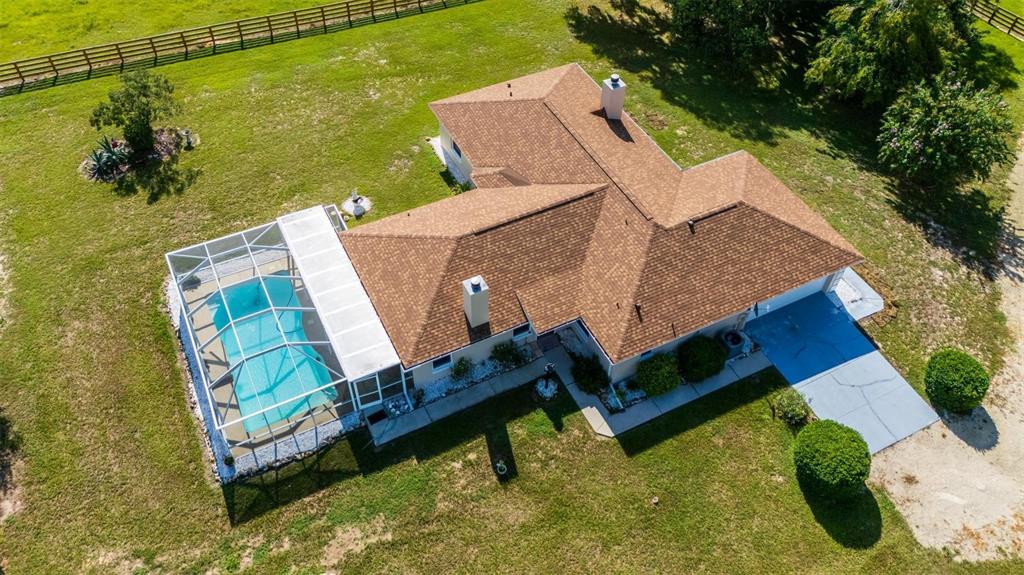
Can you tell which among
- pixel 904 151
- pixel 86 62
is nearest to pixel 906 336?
pixel 904 151

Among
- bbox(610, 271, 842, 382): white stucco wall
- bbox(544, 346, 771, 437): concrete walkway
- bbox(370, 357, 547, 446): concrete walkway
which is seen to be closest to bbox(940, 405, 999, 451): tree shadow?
bbox(610, 271, 842, 382): white stucco wall

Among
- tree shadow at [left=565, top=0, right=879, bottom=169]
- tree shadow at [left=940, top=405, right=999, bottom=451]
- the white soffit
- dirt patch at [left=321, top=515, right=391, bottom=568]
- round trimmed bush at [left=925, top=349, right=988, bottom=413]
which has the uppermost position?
tree shadow at [left=565, top=0, right=879, bottom=169]

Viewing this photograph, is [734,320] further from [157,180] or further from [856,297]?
[157,180]

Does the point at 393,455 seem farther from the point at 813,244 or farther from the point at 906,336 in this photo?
the point at 906,336

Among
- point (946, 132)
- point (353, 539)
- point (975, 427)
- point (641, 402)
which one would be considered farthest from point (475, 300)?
point (946, 132)

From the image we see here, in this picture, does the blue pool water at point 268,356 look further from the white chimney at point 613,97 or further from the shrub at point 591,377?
the white chimney at point 613,97

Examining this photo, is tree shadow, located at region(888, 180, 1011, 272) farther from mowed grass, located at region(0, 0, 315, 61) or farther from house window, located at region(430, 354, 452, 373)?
mowed grass, located at region(0, 0, 315, 61)
